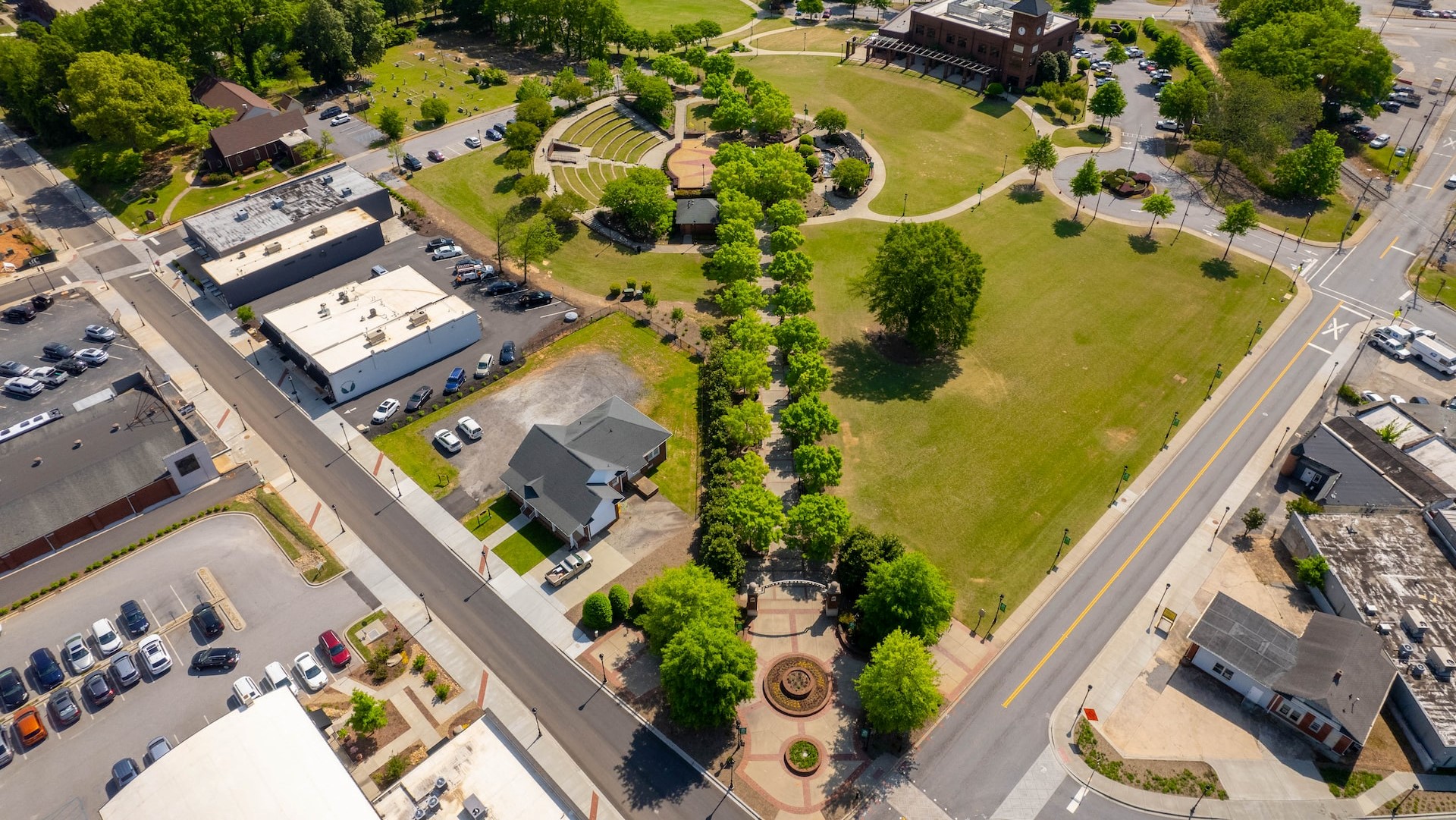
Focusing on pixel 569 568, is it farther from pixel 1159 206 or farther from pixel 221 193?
pixel 1159 206

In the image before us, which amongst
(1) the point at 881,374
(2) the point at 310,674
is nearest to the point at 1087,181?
(1) the point at 881,374

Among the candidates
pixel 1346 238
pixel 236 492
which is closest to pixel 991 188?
pixel 1346 238

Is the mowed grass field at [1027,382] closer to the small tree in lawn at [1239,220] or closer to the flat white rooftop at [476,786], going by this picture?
the small tree in lawn at [1239,220]

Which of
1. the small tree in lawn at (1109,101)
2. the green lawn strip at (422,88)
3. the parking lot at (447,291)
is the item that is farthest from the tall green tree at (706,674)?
the small tree in lawn at (1109,101)

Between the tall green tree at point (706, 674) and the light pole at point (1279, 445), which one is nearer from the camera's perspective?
the tall green tree at point (706, 674)

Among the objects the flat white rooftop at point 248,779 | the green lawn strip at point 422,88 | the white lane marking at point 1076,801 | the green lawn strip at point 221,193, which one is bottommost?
the white lane marking at point 1076,801

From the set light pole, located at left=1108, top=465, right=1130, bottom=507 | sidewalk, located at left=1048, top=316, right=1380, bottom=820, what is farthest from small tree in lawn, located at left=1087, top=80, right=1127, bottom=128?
light pole, located at left=1108, top=465, right=1130, bottom=507

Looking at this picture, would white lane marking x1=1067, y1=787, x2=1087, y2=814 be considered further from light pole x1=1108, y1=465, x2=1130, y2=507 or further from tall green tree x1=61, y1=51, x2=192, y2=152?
tall green tree x1=61, y1=51, x2=192, y2=152
